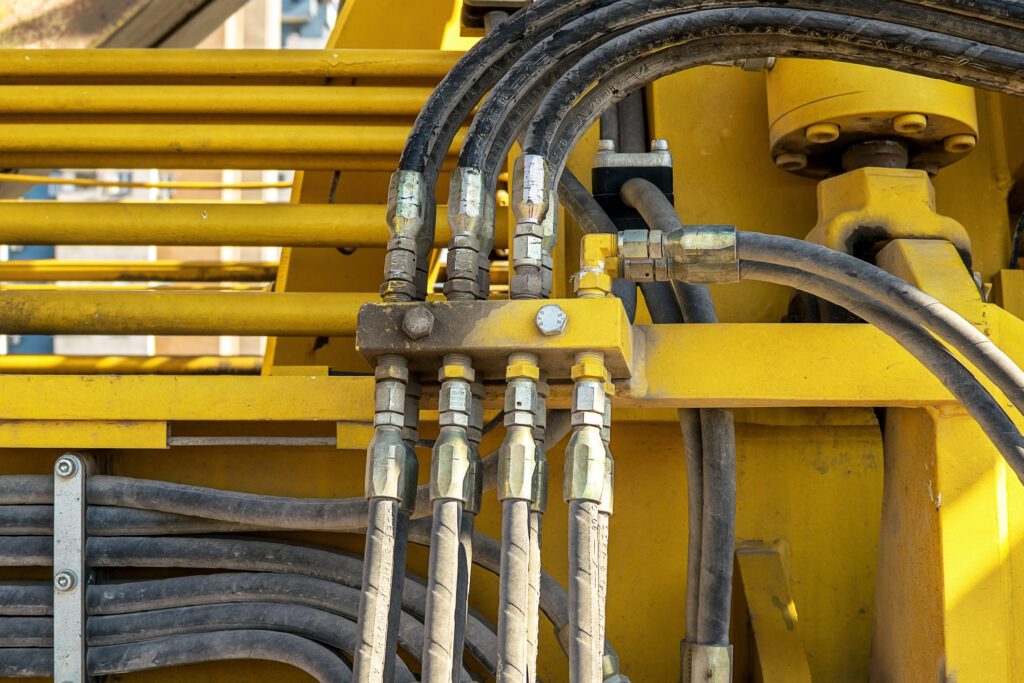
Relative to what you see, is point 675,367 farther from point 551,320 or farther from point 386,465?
point 386,465

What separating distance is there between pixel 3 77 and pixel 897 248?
1271 millimetres

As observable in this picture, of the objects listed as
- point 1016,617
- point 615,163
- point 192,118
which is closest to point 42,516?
point 192,118

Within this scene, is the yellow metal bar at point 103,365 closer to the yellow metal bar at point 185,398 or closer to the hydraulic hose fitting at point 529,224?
the yellow metal bar at point 185,398

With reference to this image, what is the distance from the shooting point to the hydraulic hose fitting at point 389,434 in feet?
3.33

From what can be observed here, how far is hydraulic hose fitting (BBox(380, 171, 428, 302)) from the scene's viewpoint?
42.7 inches

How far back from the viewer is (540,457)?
3.35ft

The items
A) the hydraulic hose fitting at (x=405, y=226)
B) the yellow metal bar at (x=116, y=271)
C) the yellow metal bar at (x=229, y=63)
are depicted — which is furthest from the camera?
the yellow metal bar at (x=116, y=271)

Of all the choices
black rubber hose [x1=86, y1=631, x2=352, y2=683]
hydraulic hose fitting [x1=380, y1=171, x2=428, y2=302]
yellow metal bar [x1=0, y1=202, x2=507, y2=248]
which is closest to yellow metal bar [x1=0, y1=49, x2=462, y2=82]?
yellow metal bar [x1=0, y1=202, x2=507, y2=248]

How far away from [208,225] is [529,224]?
0.54m

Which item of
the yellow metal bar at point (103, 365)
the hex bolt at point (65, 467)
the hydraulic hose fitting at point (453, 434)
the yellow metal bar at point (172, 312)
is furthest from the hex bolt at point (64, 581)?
the yellow metal bar at point (103, 365)

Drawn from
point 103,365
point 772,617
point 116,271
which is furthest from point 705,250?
point 116,271

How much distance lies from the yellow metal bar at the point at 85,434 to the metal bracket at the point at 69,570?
0.02 meters

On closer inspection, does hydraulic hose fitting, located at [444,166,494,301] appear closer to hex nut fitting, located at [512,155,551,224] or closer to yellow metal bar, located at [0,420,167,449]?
hex nut fitting, located at [512,155,551,224]

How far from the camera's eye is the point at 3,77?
1559mm
